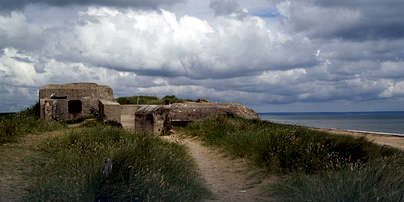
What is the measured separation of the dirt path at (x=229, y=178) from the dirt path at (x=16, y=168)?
285 centimetres

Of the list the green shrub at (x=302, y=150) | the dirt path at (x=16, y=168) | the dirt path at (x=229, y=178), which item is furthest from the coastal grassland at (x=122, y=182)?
the green shrub at (x=302, y=150)

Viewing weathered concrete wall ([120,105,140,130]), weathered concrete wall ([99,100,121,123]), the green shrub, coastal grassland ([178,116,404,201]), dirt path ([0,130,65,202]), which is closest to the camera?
coastal grassland ([178,116,404,201])

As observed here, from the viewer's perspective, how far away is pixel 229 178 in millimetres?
7211

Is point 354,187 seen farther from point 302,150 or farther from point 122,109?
point 122,109

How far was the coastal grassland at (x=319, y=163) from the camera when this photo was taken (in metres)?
4.64

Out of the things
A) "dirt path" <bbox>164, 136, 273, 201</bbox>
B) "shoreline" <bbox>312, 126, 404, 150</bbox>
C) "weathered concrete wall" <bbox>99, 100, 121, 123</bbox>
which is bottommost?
"dirt path" <bbox>164, 136, 273, 201</bbox>

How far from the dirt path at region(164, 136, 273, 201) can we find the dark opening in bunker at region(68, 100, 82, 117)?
8745 millimetres

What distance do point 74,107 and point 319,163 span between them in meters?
13.1

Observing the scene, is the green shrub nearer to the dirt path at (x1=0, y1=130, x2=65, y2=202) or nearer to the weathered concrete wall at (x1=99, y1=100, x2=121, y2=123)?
the dirt path at (x1=0, y1=130, x2=65, y2=202)

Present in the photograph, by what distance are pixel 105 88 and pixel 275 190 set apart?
13891 millimetres

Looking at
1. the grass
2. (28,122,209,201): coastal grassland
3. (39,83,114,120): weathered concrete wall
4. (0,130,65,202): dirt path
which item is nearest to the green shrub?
(28,122,209,201): coastal grassland

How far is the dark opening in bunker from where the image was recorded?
16844 millimetres

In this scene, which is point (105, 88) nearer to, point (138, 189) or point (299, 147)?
point (299, 147)

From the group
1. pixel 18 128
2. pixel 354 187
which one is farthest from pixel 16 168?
pixel 354 187
